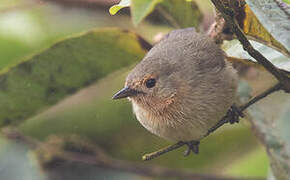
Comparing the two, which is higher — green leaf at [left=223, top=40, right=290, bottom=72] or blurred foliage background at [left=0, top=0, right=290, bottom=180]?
green leaf at [left=223, top=40, right=290, bottom=72]

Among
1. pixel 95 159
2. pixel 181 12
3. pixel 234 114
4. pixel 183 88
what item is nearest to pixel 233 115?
pixel 234 114

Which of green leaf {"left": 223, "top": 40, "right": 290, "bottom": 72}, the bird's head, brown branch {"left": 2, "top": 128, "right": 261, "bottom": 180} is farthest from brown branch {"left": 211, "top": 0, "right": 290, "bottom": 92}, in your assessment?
brown branch {"left": 2, "top": 128, "right": 261, "bottom": 180}

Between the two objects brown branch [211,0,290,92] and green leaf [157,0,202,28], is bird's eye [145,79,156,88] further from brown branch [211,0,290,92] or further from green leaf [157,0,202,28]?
brown branch [211,0,290,92]

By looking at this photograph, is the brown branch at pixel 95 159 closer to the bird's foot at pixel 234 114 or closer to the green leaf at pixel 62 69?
the green leaf at pixel 62 69

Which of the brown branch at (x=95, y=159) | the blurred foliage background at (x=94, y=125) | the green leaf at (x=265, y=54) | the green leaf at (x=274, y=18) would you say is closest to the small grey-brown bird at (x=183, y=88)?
the green leaf at (x=265, y=54)

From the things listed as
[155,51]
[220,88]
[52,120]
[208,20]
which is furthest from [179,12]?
[52,120]

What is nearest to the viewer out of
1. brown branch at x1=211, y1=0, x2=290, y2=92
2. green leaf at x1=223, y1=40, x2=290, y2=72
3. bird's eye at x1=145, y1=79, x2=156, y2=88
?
brown branch at x1=211, y1=0, x2=290, y2=92
